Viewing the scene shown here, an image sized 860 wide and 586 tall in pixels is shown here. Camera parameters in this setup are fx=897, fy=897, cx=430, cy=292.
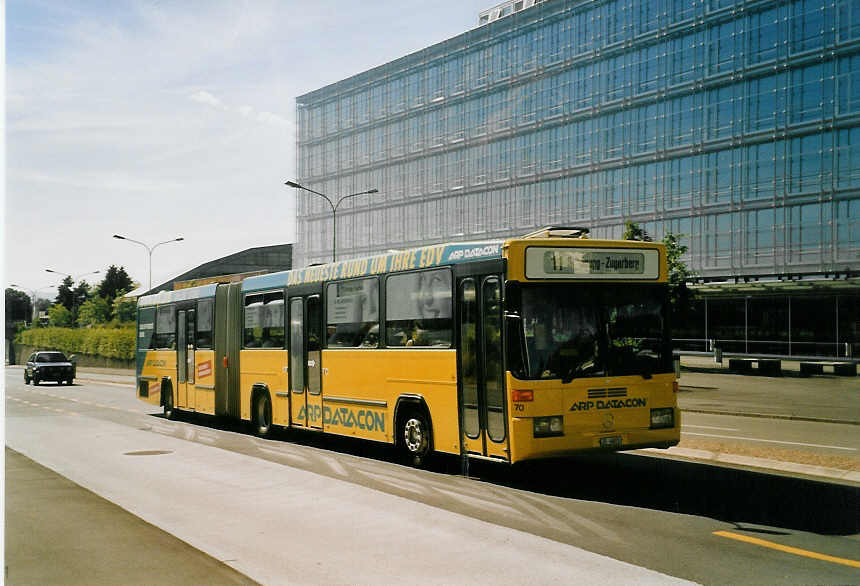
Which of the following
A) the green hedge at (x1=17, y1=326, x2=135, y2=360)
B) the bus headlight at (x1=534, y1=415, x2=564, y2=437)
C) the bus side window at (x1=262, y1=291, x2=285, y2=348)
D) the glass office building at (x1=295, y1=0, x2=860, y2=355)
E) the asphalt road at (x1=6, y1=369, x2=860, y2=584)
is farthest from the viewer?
the green hedge at (x1=17, y1=326, x2=135, y2=360)

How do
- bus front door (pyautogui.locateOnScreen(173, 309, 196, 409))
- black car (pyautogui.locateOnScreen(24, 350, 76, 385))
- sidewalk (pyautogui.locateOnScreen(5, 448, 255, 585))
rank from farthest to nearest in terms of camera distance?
1. black car (pyautogui.locateOnScreen(24, 350, 76, 385))
2. bus front door (pyautogui.locateOnScreen(173, 309, 196, 409))
3. sidewalk (pyautogui.locateOnScreen(5, 448, 255, 585))

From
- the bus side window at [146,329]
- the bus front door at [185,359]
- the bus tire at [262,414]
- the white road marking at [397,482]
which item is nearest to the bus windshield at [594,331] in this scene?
the white road marking at [397,482]

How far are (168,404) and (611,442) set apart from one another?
49.9 feet

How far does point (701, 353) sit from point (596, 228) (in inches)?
474

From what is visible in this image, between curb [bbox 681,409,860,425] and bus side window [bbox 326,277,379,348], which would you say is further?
curb [bbox 681,409,860,425]

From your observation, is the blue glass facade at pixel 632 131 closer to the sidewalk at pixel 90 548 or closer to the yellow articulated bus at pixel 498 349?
the yellow articulated bus at pixel 498 349

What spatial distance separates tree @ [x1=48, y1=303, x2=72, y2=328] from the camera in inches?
3834

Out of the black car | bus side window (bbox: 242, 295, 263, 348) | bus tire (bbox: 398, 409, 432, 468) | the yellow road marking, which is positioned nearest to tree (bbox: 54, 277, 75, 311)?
the black car

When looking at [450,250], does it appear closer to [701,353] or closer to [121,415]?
[121,415]

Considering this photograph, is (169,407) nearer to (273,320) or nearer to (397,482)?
(273,320)

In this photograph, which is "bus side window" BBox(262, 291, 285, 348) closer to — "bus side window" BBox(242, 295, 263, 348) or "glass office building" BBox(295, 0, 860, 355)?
"bus side window" BBox(242, 295, 263, 348)

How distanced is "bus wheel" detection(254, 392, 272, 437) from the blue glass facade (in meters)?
45.7

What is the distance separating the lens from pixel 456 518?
9195mm

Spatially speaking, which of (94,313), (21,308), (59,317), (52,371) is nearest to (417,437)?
(52,371)
